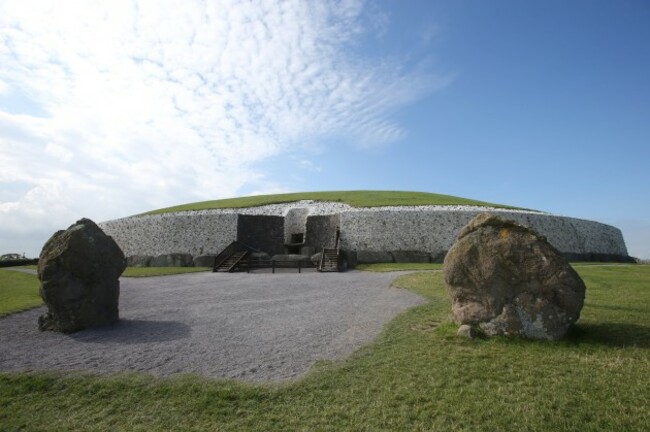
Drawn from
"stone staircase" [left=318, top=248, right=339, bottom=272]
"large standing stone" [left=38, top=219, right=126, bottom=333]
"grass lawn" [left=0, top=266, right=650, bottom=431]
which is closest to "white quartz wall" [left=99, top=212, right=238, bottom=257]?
"stone staircase" [left=318, top=248, right=339, bottom=272]

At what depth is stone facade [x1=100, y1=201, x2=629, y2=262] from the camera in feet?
86.7

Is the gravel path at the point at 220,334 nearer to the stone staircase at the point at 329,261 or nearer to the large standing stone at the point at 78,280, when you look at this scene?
the large standing stone at the point at 78,280

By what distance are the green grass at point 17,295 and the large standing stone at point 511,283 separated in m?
12.3

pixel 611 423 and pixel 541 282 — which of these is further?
pixel 541 282

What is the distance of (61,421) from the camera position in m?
5.23

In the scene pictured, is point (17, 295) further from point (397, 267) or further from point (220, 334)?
point (397, 267)

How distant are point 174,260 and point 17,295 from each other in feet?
41.2

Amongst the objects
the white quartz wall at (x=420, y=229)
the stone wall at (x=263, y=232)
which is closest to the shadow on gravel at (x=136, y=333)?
the stone wall at (x=263, y=232)

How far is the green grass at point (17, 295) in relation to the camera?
1223 centimetres

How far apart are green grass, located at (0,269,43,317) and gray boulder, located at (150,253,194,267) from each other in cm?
822

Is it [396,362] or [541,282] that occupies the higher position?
[541,282]

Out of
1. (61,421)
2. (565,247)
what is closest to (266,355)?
(61,421)

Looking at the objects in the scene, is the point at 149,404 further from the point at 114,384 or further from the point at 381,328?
the point at 381,328

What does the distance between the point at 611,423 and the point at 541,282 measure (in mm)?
3252
